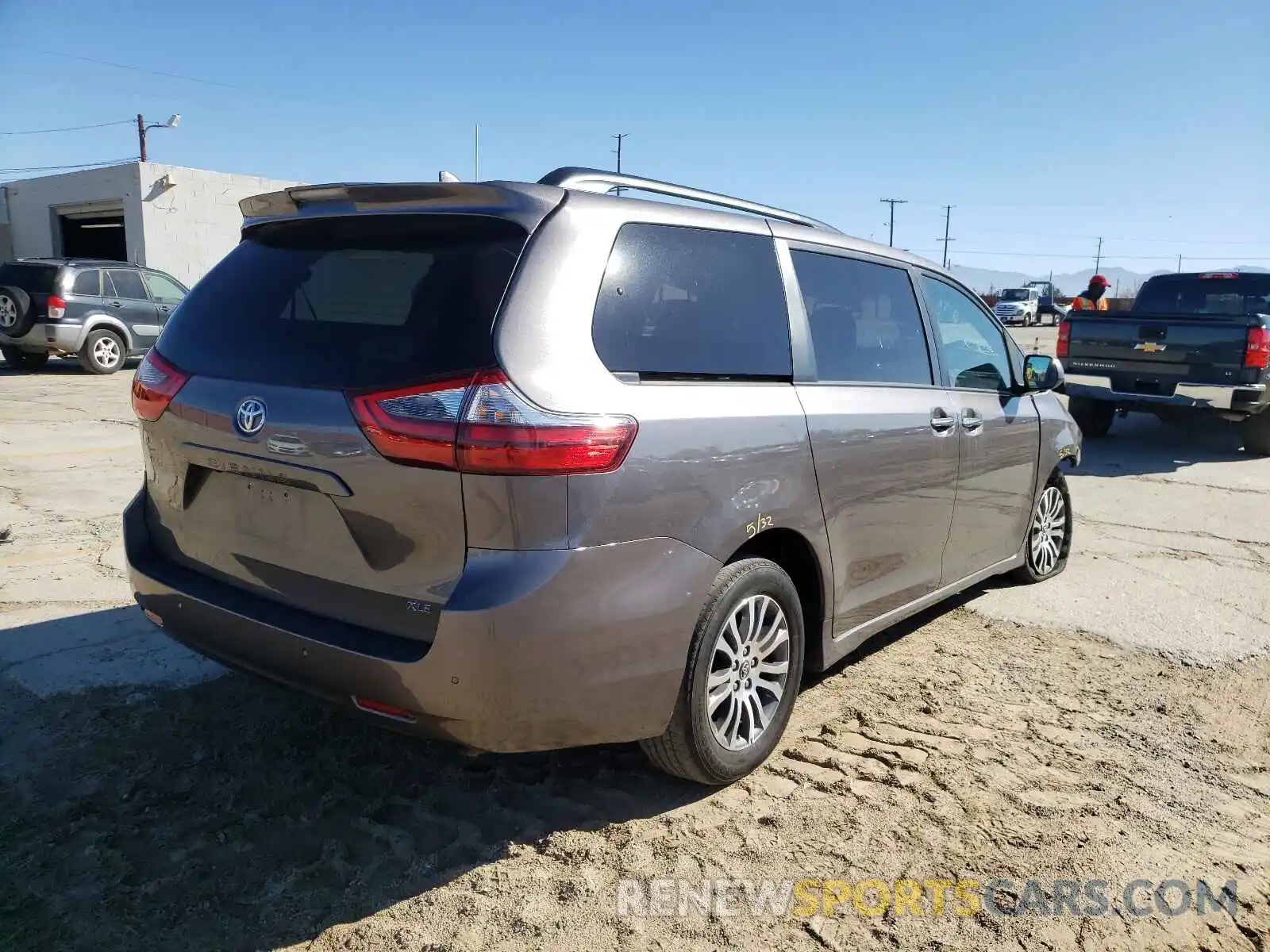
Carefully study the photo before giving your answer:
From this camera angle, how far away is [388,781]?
314 cm

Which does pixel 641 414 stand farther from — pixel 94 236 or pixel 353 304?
pixel 94 236

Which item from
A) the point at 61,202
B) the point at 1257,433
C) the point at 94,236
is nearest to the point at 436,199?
the point at 1257,433

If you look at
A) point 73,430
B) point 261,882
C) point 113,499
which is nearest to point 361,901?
point 261,882

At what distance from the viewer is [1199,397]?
942 centimetres

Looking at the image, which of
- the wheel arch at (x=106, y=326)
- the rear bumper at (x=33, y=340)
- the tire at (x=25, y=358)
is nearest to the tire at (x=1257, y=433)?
the wheel arch at (x=106, y=326)

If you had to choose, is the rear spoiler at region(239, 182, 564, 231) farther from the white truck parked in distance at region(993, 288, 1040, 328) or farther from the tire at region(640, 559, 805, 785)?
the white truck parked in distance at region(993, 288, 1040, 328)

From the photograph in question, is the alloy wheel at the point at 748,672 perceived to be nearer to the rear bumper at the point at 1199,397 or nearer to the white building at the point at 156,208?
the rear bumper at the point at 1199,397

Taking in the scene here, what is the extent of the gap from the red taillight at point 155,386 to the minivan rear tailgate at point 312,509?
0.05m

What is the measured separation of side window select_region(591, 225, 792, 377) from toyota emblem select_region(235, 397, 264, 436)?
954mm

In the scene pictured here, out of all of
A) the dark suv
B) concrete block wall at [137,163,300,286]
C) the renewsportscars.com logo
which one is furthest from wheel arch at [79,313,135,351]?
the renewsportscars.com logo

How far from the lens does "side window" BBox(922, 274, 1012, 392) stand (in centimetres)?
441

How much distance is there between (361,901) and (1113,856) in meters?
2.21

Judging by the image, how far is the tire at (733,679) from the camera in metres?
2.86

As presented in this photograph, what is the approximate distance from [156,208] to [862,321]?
85.3 feet
